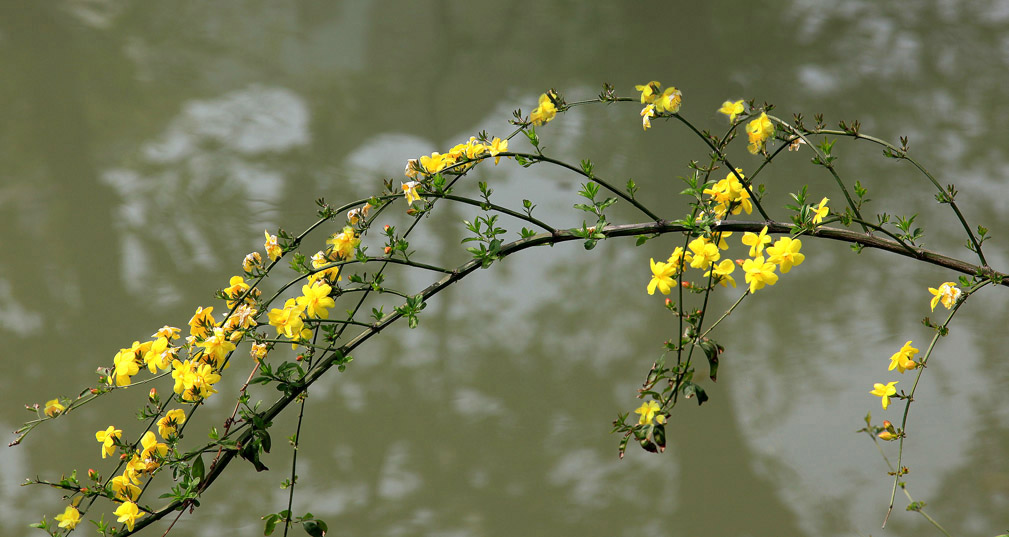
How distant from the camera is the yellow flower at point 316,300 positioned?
881 millimetres

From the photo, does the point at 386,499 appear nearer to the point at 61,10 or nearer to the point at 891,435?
the point at 891,435

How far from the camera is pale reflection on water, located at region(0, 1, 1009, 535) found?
2035 millimetres

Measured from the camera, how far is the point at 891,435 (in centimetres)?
95

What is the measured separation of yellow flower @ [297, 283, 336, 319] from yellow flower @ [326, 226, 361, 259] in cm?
7

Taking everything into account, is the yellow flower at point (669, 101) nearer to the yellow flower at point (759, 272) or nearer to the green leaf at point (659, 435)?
the yellow flower at point (759, 272)

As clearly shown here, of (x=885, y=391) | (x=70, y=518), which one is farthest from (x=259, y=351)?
(x=885, y=391)

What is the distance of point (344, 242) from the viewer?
0.94 m

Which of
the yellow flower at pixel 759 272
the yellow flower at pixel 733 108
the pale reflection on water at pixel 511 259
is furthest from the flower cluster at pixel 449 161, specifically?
the pale reflection on water at pixel 511 259

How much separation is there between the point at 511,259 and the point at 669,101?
4.87 ft

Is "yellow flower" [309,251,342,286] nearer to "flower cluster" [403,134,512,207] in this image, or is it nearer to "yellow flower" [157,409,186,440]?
"flower cluster" [403,134,512,207]

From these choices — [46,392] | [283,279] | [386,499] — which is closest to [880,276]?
[386,499]

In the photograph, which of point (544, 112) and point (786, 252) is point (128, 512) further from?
point (786, 252)

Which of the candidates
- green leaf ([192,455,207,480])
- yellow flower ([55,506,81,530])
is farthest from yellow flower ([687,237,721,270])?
yellow flower ([55,506,81,530])

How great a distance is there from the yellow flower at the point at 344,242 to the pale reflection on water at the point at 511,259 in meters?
1.27
